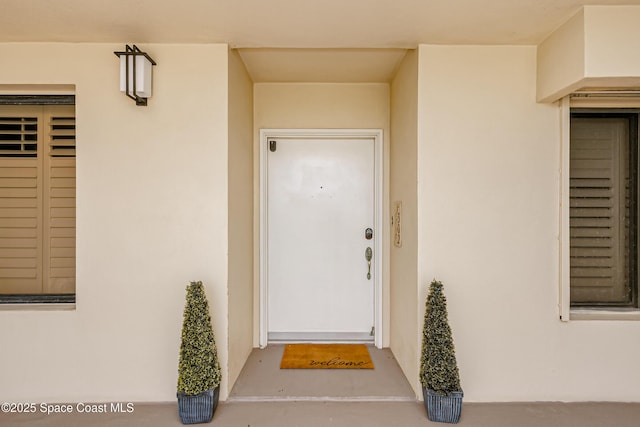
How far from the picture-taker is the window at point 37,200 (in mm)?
2709

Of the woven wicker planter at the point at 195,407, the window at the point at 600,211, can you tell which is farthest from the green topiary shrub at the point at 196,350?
the window at the point at 600,211

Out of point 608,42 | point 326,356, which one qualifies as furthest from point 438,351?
point 608,42

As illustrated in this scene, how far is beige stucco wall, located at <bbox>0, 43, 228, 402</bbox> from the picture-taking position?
8.16 feet

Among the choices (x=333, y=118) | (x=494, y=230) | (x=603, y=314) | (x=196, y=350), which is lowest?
(x=196, y=350)

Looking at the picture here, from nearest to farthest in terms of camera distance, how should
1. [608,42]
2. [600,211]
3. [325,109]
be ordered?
[608,42] < [600,211] < [325,109]

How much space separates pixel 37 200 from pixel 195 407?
1.81 metres

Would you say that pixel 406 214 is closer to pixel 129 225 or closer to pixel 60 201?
pixel 129 225

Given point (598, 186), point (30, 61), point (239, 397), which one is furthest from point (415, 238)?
point (30, 61)

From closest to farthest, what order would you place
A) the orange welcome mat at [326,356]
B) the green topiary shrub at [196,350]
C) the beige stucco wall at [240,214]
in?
the green topiary shrub at [196,350]
the beige stucco wall at [240,214]
the orange welcome mat at [326,356]

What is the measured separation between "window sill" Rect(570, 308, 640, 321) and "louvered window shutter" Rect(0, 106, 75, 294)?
3.43 metres

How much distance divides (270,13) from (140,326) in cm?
206

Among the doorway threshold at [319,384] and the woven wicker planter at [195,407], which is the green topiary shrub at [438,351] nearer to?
the doorway threshold at [319,384]

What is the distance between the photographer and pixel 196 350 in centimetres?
222

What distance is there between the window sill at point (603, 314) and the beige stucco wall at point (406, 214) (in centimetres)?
104
